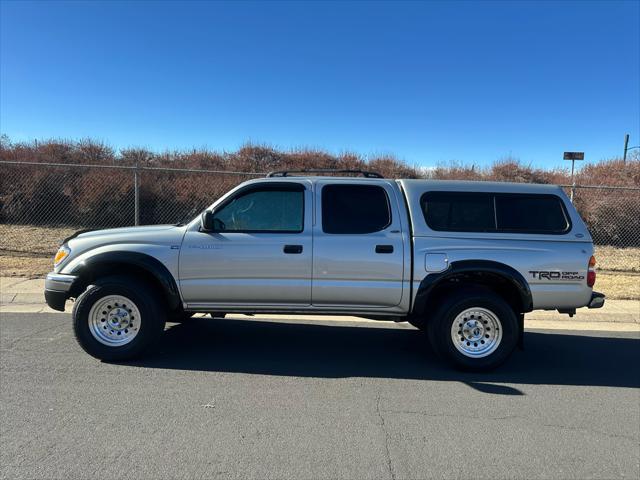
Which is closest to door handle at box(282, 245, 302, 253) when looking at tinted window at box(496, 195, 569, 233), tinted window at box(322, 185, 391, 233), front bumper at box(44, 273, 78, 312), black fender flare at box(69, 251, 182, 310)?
tinted window at box(322, 185, 391, 233)

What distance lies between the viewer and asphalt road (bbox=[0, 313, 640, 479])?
9.85 feet

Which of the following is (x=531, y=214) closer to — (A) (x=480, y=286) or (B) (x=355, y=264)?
(A) (x=480, y=286)

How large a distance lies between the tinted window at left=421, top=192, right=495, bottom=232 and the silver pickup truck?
11 millimetres

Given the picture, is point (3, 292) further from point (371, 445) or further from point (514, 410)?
point (514, 410)

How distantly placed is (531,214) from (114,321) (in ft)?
14.9

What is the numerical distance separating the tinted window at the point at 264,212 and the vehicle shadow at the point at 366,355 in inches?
56.4

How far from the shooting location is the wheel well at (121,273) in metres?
4.88

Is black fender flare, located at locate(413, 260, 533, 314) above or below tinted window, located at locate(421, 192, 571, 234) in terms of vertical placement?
below

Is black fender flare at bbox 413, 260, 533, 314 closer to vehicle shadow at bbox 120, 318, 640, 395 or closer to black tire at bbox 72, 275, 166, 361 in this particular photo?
vehicle shadow at bbox 120, 318, 640, 395

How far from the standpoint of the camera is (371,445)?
10.7 feet

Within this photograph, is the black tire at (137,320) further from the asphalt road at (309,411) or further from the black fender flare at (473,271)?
the black fender flare at (473,271)

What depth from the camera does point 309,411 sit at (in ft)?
12.4

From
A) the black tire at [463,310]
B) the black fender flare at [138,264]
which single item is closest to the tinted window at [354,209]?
the black tire at [463,310]

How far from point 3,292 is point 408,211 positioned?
6924 millimetres
